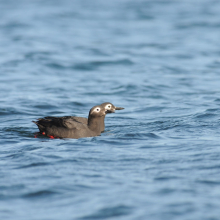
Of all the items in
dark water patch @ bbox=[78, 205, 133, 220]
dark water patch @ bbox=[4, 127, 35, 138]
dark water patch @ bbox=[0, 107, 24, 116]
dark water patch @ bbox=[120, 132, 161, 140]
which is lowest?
dark water patch @ bbox=[78, 205, 133, 220]

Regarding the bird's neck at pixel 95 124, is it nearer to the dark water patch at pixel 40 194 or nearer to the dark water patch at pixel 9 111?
the dark water patch at pixel 9 111

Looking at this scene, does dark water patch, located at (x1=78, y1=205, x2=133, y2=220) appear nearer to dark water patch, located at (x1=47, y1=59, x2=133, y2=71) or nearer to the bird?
the bird

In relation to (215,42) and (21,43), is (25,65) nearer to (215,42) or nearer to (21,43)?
(21,43)

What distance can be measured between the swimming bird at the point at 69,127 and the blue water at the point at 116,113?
304 millimetres

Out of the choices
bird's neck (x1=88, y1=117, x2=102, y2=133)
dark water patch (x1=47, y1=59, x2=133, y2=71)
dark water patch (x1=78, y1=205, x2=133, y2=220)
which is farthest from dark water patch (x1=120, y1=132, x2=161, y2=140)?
dark water patch (x1=47, y1=59, x2=133, y2=71)

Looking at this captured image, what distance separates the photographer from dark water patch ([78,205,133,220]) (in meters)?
5.68

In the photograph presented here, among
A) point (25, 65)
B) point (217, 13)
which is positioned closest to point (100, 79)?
point (25, 65)

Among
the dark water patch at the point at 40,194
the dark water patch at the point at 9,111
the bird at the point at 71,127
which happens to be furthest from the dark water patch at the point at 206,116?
the dark water patch at the point at 40,194

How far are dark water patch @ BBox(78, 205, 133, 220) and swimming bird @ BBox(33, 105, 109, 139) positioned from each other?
387 centimetres

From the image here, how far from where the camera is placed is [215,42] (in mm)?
26328

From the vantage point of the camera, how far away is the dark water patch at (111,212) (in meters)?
5.68

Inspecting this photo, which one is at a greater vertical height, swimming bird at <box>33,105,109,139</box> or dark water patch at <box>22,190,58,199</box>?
swimming bird at <box>33,105,109,139</box>

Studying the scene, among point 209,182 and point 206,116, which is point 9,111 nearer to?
point 206,116

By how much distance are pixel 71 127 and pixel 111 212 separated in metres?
4.04
